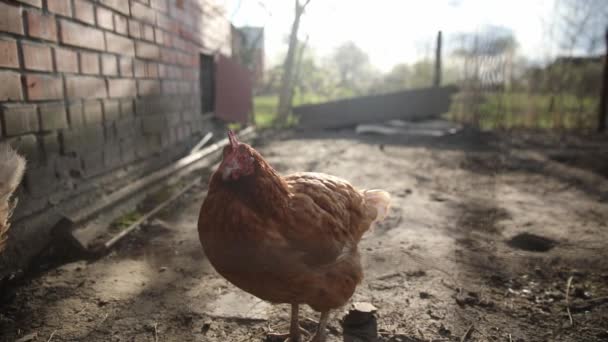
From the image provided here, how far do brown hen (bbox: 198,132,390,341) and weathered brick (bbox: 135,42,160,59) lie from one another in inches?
112

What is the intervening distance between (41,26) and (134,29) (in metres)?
1.36

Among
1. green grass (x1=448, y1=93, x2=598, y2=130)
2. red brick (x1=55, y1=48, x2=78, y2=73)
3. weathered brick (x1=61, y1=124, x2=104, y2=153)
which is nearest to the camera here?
red brick (x1=55, y1=48, x2=78, y2=73)

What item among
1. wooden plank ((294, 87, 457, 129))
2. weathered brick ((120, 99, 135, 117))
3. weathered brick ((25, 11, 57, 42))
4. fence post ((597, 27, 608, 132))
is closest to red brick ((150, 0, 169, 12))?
weathered brick ((120, 99, 135, 117))

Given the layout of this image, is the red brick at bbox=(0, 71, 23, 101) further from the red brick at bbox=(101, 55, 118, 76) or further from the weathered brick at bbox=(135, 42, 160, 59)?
the weathered brick at bbox=(135, 42, 160, 59)

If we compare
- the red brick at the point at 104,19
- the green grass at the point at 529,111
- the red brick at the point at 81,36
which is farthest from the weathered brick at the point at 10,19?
the green grass at the point at 529,111

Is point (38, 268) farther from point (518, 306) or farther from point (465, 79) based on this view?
point (465, 79)

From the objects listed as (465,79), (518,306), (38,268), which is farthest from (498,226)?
(465,79)

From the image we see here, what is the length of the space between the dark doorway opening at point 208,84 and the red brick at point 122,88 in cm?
284

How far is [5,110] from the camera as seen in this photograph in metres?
2.12

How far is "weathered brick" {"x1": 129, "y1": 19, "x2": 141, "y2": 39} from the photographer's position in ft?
11.7

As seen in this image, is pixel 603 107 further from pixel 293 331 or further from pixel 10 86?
pixel 10 86

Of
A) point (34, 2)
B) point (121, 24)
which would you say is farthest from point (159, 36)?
point (34, 2)

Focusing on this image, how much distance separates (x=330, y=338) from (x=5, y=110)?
2.39m

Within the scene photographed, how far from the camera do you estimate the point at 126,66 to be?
11.6 feet
